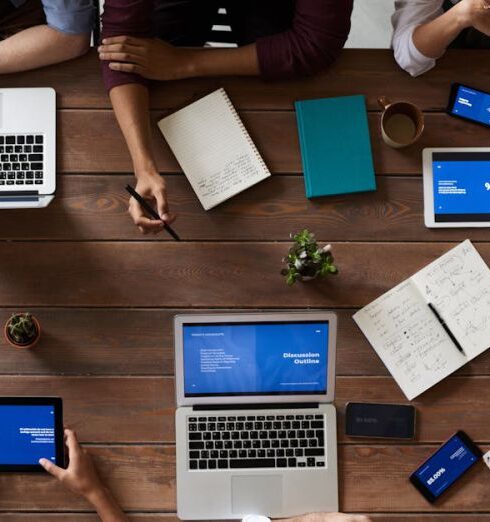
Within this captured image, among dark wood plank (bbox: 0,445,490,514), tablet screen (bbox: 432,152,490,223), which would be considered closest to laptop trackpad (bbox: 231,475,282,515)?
dark wood plank (bbox: 0,445,490,514)

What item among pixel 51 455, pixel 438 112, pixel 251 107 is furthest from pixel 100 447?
pixel 438 112

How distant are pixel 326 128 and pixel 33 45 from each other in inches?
27.6

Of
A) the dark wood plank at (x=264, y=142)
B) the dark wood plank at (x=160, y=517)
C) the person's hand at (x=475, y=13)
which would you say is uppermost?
the person's hand at (x=475, y=13)

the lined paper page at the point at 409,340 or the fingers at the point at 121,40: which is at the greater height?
the fingers at the point at 121,40

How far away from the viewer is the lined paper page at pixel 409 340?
1.54 meters

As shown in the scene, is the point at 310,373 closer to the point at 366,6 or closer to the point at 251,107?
the point at 251,107

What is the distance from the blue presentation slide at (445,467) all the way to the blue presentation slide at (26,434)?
2.77ft

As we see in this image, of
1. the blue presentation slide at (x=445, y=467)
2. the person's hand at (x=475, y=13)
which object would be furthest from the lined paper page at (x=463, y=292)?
the person's hand at (x=475, y=13)

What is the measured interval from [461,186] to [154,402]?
34.3 inches

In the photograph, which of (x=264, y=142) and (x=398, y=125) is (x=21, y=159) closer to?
(x=264, y=142)

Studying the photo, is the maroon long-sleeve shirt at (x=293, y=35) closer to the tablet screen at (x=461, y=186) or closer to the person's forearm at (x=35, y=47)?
the person's forearm at (x=35, y=47)

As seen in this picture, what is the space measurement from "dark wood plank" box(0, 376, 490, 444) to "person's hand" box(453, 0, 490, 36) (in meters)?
0.81

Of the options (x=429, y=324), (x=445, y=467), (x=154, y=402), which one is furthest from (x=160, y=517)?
(x=429, y=324)

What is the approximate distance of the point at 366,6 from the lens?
2.34 m
